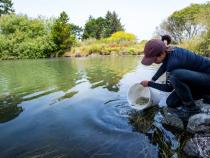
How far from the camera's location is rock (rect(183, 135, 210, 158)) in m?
2.35

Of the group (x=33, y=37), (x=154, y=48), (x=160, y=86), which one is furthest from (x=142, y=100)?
(x=33, y=37)

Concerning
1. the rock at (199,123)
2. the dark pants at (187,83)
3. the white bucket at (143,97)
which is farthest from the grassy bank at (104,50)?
the rock at (199,123)

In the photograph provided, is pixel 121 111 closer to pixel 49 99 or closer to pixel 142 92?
pixel 142 92

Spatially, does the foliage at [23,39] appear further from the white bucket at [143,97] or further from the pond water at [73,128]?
the white bucket at [143,97]

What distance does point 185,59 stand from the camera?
10.2 feet

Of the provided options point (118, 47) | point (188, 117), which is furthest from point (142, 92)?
point (118, 47)

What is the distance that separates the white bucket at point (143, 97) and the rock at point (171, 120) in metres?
0.53

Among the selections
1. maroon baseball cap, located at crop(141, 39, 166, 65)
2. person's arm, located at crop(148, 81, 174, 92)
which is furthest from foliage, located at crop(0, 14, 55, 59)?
maroon baseball cap, located at crop(141, 39, 166, 65)

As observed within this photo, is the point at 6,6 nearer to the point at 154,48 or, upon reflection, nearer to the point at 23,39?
the point at 23,39

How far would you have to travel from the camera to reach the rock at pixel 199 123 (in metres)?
2.89

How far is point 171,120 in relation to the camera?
11.1 feet

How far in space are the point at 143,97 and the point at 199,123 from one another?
1766mm

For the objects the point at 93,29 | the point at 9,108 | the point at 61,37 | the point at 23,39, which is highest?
the point at 93,29

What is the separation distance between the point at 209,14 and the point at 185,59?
51.4ft
